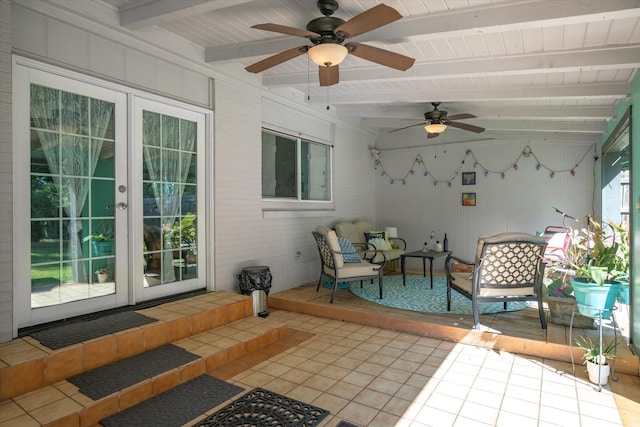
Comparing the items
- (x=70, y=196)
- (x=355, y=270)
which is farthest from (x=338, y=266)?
(x=70, y=196)

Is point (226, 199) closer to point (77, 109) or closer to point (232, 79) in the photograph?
point (232, 79)

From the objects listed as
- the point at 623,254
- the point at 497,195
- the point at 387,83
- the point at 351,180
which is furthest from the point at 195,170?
the point at 497,195

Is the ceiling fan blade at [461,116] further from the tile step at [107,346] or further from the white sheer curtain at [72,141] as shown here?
the white sheer curtain at [72,141]

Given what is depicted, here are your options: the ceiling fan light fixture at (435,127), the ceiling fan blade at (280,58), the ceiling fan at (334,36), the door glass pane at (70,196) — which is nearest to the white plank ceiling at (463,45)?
the ceiling fan at (334,36)

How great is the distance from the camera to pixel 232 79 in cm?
463

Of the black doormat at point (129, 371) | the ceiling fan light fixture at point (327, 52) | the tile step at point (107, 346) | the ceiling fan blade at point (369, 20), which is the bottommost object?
the black doormat at point (129, 371)

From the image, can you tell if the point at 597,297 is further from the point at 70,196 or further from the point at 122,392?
the point at 70,196

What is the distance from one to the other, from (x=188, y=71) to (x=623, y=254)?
469cm

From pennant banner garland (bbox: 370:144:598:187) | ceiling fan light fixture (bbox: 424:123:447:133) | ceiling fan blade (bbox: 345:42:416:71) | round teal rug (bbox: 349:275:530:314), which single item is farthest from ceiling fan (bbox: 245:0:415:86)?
pennant banner garland (bbox: 370:144:598:187)

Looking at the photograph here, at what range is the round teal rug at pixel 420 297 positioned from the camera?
450 centimetres

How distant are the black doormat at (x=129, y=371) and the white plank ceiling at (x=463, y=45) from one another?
2.73 meters

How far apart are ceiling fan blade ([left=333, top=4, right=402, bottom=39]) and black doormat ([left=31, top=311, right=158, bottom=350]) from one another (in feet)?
9.20

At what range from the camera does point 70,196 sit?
3209mm

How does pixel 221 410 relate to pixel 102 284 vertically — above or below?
below
